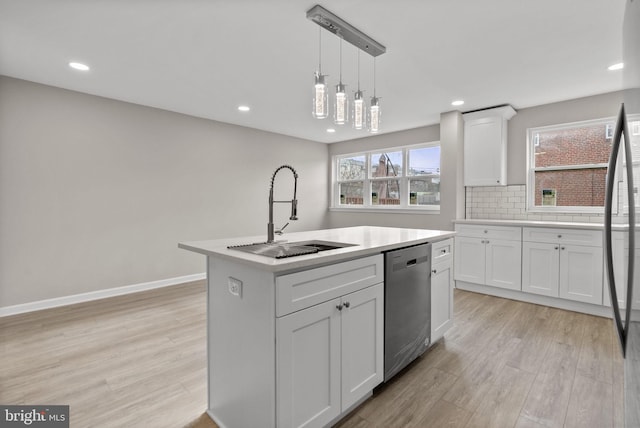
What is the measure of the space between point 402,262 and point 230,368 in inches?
45.9

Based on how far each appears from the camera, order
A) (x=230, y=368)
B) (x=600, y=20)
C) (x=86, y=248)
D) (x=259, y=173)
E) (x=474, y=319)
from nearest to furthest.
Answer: (x=230, y=368), (x=600, y=20), (x=474, y=319), (x=86, y=248), (x=259, y=173)

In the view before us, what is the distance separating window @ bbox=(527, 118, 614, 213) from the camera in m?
3.65

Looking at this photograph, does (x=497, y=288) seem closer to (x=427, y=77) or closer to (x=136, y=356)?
(x=427, y=77)

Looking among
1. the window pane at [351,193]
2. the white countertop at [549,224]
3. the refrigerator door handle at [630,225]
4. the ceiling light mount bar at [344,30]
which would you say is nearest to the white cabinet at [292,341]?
the refrigerator door handle at [630,225]

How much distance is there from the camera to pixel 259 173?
528cm

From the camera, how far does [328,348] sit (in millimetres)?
1494

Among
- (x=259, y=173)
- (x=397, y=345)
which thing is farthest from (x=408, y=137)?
(x=397, y=345)

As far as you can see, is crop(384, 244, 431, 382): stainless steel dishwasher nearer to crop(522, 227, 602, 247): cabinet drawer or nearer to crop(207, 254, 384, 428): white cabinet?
crop(207, 254, 384, 428): white cabinet

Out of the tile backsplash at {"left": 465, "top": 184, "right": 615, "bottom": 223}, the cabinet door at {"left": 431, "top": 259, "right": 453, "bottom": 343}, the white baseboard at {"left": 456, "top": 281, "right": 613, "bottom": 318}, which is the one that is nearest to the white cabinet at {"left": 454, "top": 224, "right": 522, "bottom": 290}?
the white baseboard at {"left": 456, "top": 281, "right": 613, "bottom": 318}

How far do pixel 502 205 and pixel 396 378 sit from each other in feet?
10.7

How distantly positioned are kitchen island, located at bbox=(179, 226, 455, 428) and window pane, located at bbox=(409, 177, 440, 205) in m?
3.63

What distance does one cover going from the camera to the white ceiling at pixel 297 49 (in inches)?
80.0

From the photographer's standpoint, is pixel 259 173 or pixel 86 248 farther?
pixel 259 173

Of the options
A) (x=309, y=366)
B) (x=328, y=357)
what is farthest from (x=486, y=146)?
(x=309, y=366)
